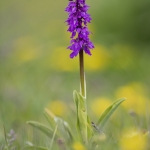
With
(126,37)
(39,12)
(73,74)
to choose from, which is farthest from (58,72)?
(39,12)

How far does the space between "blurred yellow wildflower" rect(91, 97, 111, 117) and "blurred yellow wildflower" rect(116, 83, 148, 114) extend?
0.67ft

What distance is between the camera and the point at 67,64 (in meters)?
7.05

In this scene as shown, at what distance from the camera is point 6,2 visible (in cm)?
1216

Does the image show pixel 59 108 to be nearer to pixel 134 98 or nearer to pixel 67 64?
pixel 134 98

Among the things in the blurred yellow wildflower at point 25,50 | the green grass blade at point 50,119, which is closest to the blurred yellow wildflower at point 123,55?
the blurred yellow wildflower at point 25,50

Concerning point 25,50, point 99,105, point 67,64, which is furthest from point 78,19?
point 25,50

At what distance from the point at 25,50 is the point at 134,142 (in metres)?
5.53

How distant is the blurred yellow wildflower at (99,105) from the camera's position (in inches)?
191

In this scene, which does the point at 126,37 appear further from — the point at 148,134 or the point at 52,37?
the point at 148,134

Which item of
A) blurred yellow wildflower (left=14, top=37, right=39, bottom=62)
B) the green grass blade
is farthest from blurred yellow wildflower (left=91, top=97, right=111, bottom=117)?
blurred yellow wildflower (left=14, top=37, right=39, bottom=62)

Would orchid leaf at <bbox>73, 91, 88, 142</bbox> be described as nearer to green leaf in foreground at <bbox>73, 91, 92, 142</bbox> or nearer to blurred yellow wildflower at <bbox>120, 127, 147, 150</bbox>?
green leaf in foreground at <bbox>73, 91, 92, 142</bbox>

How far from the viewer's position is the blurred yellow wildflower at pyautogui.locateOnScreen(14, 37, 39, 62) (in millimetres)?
7378

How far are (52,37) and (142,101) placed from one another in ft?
16.0

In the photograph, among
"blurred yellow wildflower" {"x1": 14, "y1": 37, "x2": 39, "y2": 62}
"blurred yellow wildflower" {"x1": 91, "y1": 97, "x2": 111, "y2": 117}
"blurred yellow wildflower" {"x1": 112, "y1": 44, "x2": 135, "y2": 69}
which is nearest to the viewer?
"blurred yellow wildflower" {"x1": 91, "y1": 97, "x2": 111, "y2": 117}
